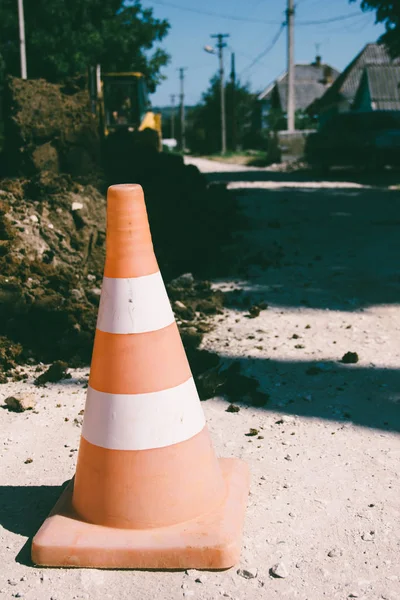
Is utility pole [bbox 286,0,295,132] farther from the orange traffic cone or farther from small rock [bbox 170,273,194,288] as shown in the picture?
the orange traffic cone

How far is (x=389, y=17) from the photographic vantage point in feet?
54.6

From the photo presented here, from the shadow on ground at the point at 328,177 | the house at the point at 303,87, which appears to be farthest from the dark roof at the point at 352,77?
the shadow on ground at the point at 328,177

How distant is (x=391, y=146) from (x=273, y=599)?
17341mm

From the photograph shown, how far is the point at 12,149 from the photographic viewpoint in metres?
7.70

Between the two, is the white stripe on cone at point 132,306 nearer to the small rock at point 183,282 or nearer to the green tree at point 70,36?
the small rock at point 183,282

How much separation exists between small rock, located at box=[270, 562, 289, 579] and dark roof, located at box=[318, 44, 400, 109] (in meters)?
54.0

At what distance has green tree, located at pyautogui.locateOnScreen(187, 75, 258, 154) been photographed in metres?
58.4

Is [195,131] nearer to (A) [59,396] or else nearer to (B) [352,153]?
(B) [352,153]

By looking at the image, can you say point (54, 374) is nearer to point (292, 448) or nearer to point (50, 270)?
point (50, 270)

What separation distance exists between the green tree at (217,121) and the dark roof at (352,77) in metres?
6.35

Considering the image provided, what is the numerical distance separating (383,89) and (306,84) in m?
23.5

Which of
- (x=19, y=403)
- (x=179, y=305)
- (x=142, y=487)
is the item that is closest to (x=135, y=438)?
(x=142, y=487)

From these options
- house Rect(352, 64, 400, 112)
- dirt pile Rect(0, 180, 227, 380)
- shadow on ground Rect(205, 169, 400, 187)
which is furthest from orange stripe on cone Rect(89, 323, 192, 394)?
house Rect(352, 64, 400, 112)

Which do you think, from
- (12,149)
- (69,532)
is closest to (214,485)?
(69,532)
